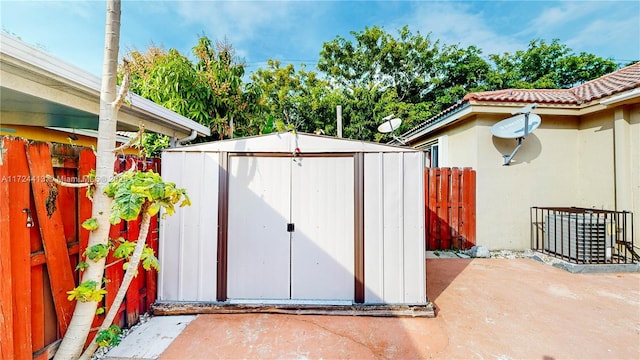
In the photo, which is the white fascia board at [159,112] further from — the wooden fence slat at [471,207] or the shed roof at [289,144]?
the wooden fence slat at [471,207]

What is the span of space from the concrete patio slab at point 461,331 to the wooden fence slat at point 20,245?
3.39 feet

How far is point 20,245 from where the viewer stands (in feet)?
5.88

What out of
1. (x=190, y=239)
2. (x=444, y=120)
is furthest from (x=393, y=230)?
(x=444, y=120)

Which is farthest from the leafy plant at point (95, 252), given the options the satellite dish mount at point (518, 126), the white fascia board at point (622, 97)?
the white fascia board at point (622, 97)

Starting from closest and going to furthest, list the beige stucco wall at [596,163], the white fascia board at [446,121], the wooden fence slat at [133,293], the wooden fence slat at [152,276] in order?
the wooden fence slat at [133,293], the wooden fence slat at [152,276], the beige stucco wall at [596,163], the white fascia board at [446,121]

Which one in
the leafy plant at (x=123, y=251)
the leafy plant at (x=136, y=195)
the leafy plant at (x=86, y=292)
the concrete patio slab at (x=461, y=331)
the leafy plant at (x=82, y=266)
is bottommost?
the concrete patio slab at (x=461, y=331)

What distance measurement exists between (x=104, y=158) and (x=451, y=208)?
632 cm

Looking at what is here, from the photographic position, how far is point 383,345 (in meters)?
2.64

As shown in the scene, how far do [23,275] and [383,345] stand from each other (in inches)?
115

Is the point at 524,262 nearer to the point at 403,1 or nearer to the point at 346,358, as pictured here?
the point at 346,358

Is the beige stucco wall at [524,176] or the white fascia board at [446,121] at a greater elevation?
the white fascia board at [446,121]

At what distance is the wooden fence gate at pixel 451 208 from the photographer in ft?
20.0

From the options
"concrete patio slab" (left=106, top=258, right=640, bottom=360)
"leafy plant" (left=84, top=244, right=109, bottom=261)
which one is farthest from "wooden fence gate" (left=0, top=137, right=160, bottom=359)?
"concrete patio slab" (left=106, top=258, right=640, bottom=360)

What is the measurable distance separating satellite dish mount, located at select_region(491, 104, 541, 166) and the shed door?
4.30 metres
